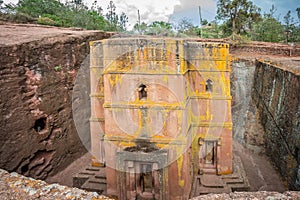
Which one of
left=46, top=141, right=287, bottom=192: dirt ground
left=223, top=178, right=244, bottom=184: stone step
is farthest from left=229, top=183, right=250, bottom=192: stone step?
left=46, top=141, right=287, bottom=192: dirt ground

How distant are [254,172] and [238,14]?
40.8 ft

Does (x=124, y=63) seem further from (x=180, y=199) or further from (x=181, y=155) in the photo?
(x=180, y=199)

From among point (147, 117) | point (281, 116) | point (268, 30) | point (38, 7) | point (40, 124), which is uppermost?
point (38, 7)

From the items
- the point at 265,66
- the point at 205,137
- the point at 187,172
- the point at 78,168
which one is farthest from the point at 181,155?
the point at 265,66

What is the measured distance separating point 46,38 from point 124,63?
12.9 feet

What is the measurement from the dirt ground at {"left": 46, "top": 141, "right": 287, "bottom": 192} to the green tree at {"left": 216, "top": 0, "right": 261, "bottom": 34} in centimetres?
1071

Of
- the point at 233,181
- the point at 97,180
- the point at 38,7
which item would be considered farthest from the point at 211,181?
the point at 38,7

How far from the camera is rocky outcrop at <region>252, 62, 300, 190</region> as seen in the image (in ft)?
24.5

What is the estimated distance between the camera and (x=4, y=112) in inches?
292

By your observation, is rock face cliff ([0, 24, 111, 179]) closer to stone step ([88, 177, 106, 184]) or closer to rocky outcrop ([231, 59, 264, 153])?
stone step ([88, 177, 106, 184])

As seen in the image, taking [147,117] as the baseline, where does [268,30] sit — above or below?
above

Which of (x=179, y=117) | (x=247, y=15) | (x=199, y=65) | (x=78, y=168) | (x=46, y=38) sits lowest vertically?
(x=78, y=168)

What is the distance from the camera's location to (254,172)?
937 cm

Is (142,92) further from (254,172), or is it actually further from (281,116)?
(254,172)
